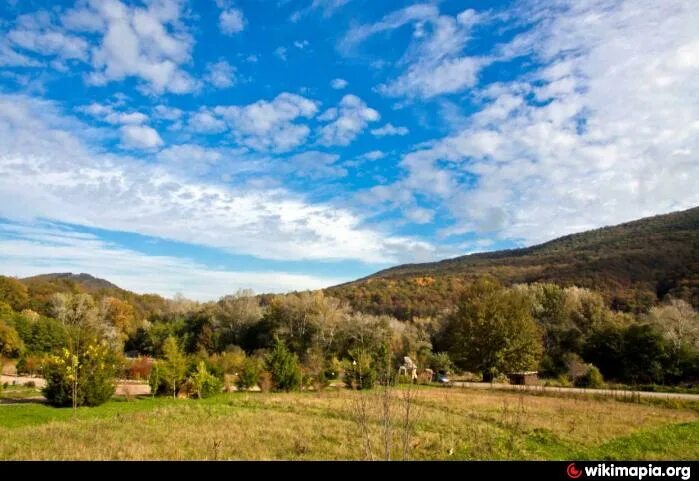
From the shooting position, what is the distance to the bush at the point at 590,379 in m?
31.8

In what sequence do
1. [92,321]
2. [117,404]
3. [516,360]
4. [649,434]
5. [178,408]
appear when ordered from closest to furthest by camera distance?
1. [649,434]
2. [178,408]
3. [117,404]
4. [516,360]
5. [92,321]

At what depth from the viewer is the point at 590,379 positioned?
3219 cm

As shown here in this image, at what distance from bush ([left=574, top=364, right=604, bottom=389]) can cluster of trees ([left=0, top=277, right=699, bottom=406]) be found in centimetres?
9

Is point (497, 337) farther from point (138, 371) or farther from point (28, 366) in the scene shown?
point (28, 366)

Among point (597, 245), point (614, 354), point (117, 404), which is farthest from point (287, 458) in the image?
point (597, 245)

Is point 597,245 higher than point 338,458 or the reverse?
higher

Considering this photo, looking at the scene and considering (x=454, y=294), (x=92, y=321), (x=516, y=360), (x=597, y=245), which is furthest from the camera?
(x=597, y=245)

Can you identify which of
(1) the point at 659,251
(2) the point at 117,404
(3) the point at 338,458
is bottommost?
(2) the point at 117,404

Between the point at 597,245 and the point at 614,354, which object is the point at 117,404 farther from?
the point at 597,245

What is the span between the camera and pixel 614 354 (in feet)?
118

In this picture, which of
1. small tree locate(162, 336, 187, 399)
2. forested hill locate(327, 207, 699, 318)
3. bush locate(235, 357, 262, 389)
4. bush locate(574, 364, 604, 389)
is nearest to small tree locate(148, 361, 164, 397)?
small tree locate(162, 336, 187, 399)

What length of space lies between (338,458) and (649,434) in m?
9.74

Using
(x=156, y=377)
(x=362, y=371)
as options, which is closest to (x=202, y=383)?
(x=156, y=377)
